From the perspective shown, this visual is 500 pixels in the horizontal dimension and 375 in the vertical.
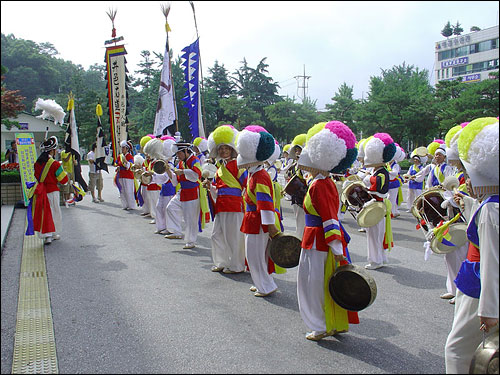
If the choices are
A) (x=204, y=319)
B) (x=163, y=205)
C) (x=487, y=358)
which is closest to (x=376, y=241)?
(x=204, y=319)

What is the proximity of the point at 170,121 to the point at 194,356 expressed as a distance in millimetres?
9648

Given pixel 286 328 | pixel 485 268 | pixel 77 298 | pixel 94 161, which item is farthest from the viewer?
pixel 94 161

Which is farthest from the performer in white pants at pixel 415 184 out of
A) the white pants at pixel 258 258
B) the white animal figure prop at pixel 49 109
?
the white animal figure prop at pixel 49 109

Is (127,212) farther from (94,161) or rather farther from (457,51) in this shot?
(457,51)

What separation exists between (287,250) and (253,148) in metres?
1.42

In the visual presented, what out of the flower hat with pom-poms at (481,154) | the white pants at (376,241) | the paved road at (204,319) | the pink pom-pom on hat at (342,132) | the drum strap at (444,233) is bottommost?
the paved road at (204,319)

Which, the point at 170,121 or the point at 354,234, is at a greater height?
the point at 170,121

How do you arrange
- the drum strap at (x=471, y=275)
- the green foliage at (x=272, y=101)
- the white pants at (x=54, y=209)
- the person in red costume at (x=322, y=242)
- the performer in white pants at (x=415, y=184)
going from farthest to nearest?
the green foliage at (x=272, y=101), the performer in white pants at (x=415, y=184), the white pants at (x=54, y=209), the person in red costume at (x=322, y=242), the drum strap at (x=471, y=275)

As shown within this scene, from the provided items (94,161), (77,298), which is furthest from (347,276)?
(94,161)

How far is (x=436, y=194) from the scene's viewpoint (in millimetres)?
4820

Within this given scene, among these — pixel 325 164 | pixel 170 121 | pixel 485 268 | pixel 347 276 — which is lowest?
pixel 347 276

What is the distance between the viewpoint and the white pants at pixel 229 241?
6.29 metres

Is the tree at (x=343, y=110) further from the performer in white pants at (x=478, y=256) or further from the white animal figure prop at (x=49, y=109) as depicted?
the performer in white pants at (x=478, y=256)

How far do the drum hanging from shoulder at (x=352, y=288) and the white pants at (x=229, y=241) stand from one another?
2.64 metres
